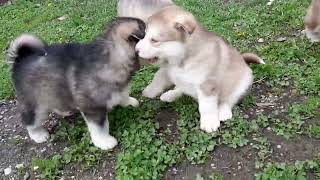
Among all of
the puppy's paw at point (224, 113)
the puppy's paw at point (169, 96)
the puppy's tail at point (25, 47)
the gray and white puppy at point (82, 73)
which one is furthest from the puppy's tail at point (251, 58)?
the puppy's tail at point (25, 47)

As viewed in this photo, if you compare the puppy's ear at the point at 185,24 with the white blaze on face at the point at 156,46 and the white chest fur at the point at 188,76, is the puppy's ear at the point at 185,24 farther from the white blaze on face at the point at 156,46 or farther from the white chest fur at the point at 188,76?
the white chest fur at the point at 188,76

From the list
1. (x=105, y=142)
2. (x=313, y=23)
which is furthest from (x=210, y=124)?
(x=313, y=23)

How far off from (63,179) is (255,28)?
3.51 meters

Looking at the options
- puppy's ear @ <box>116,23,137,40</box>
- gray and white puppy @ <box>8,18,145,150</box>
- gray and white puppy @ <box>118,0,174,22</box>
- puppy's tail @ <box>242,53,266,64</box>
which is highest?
puppy's ear @ <box>116,23,137,40</box>

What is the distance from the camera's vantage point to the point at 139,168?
4070 mm

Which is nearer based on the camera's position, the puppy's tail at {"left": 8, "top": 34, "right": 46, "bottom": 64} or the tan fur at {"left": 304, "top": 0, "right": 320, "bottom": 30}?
the puppy's tail at {"left": 8, "top": 34, "right": 46, "bottom": 64}

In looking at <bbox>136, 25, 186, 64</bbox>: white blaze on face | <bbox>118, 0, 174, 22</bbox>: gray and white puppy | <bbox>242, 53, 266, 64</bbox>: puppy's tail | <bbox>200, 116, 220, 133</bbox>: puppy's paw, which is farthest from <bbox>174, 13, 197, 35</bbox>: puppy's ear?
<bbox>242, 53, 266, 64</bbox>: puppy's tail

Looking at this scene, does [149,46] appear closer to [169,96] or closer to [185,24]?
[185,24]

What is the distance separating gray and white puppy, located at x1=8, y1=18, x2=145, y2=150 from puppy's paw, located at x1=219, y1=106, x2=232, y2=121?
36.4 inches

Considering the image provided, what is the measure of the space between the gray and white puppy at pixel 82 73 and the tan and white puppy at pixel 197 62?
0.22 m

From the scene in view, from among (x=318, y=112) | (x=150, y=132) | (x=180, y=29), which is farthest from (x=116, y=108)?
(x=318, y=112)

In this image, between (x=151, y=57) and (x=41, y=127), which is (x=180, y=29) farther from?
(x=41, y=127)

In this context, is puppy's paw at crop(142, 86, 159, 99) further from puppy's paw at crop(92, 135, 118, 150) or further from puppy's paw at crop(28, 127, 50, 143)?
puppy's paw at crop(28, 127, 50, 143)

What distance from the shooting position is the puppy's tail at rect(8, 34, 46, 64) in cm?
423
